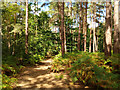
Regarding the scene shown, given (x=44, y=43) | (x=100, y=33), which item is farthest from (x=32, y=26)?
(x=100, y=33)

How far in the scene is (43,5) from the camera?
18016mm

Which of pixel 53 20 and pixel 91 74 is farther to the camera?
pixel 53 20

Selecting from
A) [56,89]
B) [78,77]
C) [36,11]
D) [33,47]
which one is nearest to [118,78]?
[78,77]

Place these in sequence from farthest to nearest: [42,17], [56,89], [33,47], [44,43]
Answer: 1. [42,17]
2. [44,43]
3. [33,47]
4. [56,89]

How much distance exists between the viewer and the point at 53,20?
A: 19.6 meters

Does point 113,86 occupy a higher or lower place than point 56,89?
higher

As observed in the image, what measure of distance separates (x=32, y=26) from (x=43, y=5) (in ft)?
13.7

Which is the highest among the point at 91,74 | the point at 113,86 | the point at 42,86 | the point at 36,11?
the point at 36,11

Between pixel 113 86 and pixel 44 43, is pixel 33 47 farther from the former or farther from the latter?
pixel 113 86

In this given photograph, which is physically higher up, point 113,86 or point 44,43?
point 44,43

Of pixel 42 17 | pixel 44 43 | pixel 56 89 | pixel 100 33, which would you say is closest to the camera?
pixel 56 89

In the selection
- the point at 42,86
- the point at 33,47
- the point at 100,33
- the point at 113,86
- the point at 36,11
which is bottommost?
the point at 42,86

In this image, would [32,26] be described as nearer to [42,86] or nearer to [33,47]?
[33,47]

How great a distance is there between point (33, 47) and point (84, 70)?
28.0 ft
